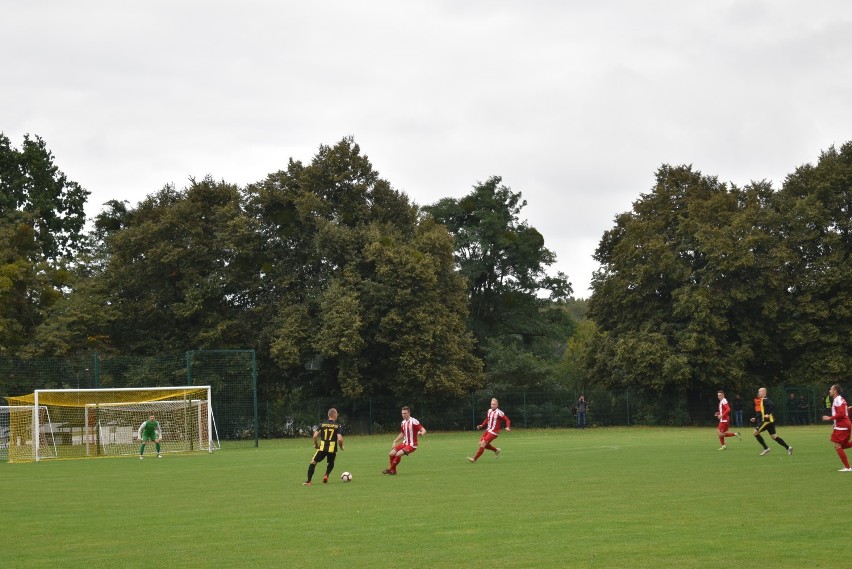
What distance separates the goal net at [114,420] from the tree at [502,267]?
35.0m

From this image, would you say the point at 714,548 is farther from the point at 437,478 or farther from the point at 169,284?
the point at 169,284

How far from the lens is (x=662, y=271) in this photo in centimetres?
5875

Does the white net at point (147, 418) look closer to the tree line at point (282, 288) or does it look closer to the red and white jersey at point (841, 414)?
the tree line at point (282, 288)

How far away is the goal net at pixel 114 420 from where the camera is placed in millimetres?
39875

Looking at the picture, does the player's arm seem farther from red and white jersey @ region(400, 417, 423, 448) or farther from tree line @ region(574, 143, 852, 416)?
tree line @ region(574, 143, 852, 416)

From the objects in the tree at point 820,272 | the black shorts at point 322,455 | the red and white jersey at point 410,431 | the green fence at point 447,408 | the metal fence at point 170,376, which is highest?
the tree at point 820,272

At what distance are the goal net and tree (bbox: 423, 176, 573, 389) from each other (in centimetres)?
3499

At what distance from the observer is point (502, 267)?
7638cm

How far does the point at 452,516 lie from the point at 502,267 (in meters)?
61.7

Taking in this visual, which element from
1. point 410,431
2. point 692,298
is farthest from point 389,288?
point 410,431

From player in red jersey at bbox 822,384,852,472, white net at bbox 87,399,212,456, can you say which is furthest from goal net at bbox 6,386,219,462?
player in red jersey at bbox 822,384,852,472

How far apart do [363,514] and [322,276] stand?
44170mm

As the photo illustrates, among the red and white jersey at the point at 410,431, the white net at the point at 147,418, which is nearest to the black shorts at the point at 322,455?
the red and white jersey at the point at 410,431

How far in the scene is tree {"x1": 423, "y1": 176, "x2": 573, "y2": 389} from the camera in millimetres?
74750
